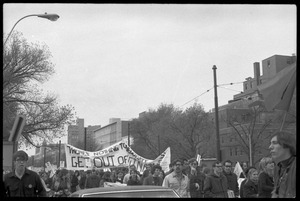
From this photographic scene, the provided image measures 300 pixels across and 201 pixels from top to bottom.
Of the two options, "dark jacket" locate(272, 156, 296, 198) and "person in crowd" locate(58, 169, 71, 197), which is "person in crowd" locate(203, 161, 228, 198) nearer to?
"dark jacket" locate(272, 156, 296, 198)

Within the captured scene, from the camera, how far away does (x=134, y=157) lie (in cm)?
1683

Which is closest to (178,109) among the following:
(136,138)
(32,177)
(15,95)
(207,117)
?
(207,117)

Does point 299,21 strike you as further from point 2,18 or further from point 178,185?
point 178,185

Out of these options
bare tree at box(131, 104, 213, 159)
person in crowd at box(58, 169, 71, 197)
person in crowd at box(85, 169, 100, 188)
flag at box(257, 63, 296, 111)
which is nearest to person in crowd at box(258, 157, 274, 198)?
flag at box(257, 63, 296, 111)

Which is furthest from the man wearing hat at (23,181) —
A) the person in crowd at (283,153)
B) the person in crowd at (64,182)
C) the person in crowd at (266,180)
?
the person in crowd at (64,182)

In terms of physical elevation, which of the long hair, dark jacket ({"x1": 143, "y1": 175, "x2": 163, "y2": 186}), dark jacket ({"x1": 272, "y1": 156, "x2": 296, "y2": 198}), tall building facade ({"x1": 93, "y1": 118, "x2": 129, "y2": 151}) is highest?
tall building facade ({"x1": 93, "y1": 118, "x2": 129, "y2": 151})

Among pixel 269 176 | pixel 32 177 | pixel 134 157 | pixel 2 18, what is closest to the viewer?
pixel 2 18

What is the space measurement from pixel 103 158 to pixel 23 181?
38.3ft

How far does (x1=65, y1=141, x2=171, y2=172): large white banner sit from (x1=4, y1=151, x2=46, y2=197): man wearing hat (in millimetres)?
10949

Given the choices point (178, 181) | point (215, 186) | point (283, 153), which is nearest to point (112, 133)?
point (178, 181)

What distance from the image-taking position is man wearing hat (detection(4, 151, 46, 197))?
4191 mm

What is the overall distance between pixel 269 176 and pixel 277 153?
2.83 metres

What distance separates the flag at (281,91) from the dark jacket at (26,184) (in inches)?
97.2

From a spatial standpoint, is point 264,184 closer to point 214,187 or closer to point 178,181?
point 214,187
